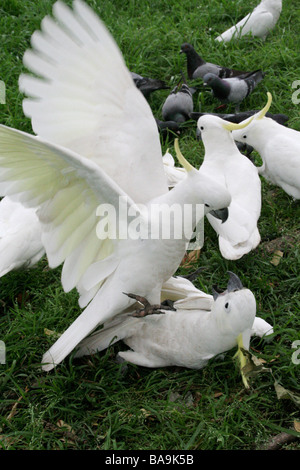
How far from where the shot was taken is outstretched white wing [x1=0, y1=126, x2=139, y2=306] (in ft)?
7.90

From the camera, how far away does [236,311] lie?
104 inches

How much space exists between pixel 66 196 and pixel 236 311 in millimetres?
862

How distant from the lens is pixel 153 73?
519 centimetres

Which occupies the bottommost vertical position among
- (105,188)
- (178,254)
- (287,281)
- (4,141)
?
(287,281)

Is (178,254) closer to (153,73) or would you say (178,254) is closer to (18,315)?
(18,315)

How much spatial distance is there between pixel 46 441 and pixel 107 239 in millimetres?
915

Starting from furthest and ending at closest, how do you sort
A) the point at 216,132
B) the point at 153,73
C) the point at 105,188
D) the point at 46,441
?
the point at 153,73 → the point at 216,132 → the point at 46,441 → the point at 105,188

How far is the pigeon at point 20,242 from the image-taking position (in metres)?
3.39

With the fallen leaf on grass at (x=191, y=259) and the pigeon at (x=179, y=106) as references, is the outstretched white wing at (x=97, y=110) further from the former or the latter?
the pigeon at (x=179, y=106)

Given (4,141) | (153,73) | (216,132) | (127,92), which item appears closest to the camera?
(4,141)

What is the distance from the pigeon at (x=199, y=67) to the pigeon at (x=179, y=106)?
0.31m

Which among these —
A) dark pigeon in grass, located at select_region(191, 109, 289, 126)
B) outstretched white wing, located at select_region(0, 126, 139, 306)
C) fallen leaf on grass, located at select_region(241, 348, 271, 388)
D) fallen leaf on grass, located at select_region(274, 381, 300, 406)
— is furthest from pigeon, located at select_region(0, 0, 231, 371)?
dark pigeon in grass, located at select_region(191, 109, 289, 126)

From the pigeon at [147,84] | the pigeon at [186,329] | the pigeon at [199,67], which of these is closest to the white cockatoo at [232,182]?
the pigeon at [186,329]

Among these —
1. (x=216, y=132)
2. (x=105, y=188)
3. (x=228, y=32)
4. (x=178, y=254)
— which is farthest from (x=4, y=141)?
(x=228, y=32)
